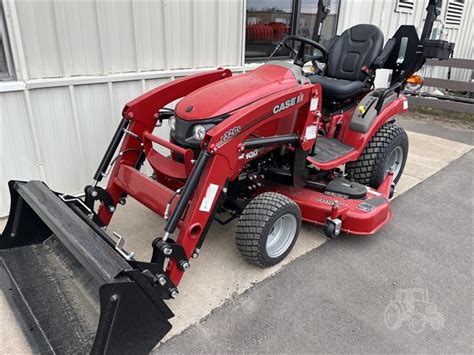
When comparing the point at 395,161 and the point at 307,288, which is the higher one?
the point at 395,161

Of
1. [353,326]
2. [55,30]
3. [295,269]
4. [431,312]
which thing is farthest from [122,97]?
[431,312]

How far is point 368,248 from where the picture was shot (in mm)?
2990

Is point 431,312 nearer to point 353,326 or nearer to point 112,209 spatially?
point 353,326

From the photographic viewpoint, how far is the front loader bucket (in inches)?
66.8

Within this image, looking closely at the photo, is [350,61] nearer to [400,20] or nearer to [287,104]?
[287,104]

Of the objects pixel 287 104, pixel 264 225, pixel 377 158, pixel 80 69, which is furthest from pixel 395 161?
pixel 80 69

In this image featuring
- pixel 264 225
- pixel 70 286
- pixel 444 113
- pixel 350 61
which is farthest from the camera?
pixel 444 113

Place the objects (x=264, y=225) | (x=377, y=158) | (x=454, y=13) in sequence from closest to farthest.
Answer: (x=264, y=225) < (x=377, y=158) < (x=454, y=13)

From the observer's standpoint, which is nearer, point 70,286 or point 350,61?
point 70,286

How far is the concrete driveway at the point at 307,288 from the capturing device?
2127mm

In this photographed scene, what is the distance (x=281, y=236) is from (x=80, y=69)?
7.14 ft

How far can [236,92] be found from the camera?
8.30 feet

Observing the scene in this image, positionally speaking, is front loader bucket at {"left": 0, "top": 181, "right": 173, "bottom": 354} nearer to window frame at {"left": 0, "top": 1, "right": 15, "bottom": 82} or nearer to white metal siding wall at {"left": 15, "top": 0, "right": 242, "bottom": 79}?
window frame at {"left": 0, "top": 1, "right": 15, "bottom": 82}

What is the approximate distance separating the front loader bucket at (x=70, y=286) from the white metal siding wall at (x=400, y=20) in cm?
530
